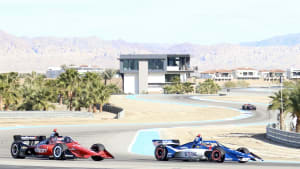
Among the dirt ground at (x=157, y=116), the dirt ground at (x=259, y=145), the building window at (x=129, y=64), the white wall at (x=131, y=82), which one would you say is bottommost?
the dirt ground at (x=157, y=116)

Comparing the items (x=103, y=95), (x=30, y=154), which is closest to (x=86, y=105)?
(x=103, y=95)

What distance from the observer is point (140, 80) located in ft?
468

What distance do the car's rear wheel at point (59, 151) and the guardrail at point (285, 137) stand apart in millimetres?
15777

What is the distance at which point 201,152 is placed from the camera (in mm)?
20312

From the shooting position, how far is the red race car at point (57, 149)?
20297mm

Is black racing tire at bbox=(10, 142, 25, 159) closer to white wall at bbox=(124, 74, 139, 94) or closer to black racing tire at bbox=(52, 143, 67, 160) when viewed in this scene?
black racing tire at bbox=(52, 143, 67, 160)

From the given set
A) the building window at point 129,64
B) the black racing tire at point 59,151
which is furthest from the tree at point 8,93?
the building window at point 129,64

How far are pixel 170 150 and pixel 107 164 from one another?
330cm

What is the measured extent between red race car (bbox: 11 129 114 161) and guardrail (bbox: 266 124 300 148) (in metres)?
14.4

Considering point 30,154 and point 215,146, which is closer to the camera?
point 215,146

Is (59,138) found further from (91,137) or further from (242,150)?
(91,137)

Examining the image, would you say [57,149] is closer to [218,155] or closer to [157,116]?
[218,155]

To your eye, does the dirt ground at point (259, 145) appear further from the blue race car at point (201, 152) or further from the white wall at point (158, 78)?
the white wall at point (158, 78)

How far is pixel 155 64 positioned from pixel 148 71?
3346 mm
